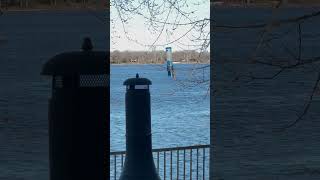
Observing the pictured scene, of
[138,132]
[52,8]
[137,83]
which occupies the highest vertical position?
[52,8]

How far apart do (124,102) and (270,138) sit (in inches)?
194

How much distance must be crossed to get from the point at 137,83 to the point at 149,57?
→ 0.25 metres

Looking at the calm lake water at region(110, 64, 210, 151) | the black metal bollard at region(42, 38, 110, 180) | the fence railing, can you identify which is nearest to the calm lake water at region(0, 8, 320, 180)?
the calm lake water at region(110, 64, 210, 151)

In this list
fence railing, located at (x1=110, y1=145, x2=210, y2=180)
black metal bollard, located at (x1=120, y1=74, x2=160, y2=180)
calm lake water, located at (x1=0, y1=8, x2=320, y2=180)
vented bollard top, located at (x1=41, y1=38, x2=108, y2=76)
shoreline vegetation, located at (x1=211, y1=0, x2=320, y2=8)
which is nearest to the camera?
vented bollard top, located at (x1=41, y1=38, x2=108, y2=76)

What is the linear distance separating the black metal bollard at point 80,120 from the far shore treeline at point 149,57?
53 mm

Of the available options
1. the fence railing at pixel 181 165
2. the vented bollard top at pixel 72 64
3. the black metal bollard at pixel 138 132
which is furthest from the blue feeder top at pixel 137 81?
the fence railing at pixel 181 165

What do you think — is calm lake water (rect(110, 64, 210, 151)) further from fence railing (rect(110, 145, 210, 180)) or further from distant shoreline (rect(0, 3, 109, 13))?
fence railing (rect(110, 145, 210, 180))

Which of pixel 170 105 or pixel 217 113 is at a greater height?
pixel 170 105

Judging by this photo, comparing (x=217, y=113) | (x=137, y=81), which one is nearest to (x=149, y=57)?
(x=137, y=81)

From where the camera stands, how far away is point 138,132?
7.48 ft

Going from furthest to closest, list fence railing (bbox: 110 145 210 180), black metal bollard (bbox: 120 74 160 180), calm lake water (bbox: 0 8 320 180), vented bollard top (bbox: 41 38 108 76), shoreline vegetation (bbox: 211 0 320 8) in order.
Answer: fence railing (bbox: 110 145 210 180) → black metal bollard (bbox: 120 74 160 180) → calm lake water (bbox: 0 8 320 180) → shoreline vegetation (bbox: 211 0 320 8) → vented bollard top (bbox: 41 38 108 76)

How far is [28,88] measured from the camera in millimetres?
13594

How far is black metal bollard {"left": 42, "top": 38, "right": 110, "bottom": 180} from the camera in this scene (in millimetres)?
1933

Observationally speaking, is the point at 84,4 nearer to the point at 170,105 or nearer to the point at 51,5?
the point at 51,5
